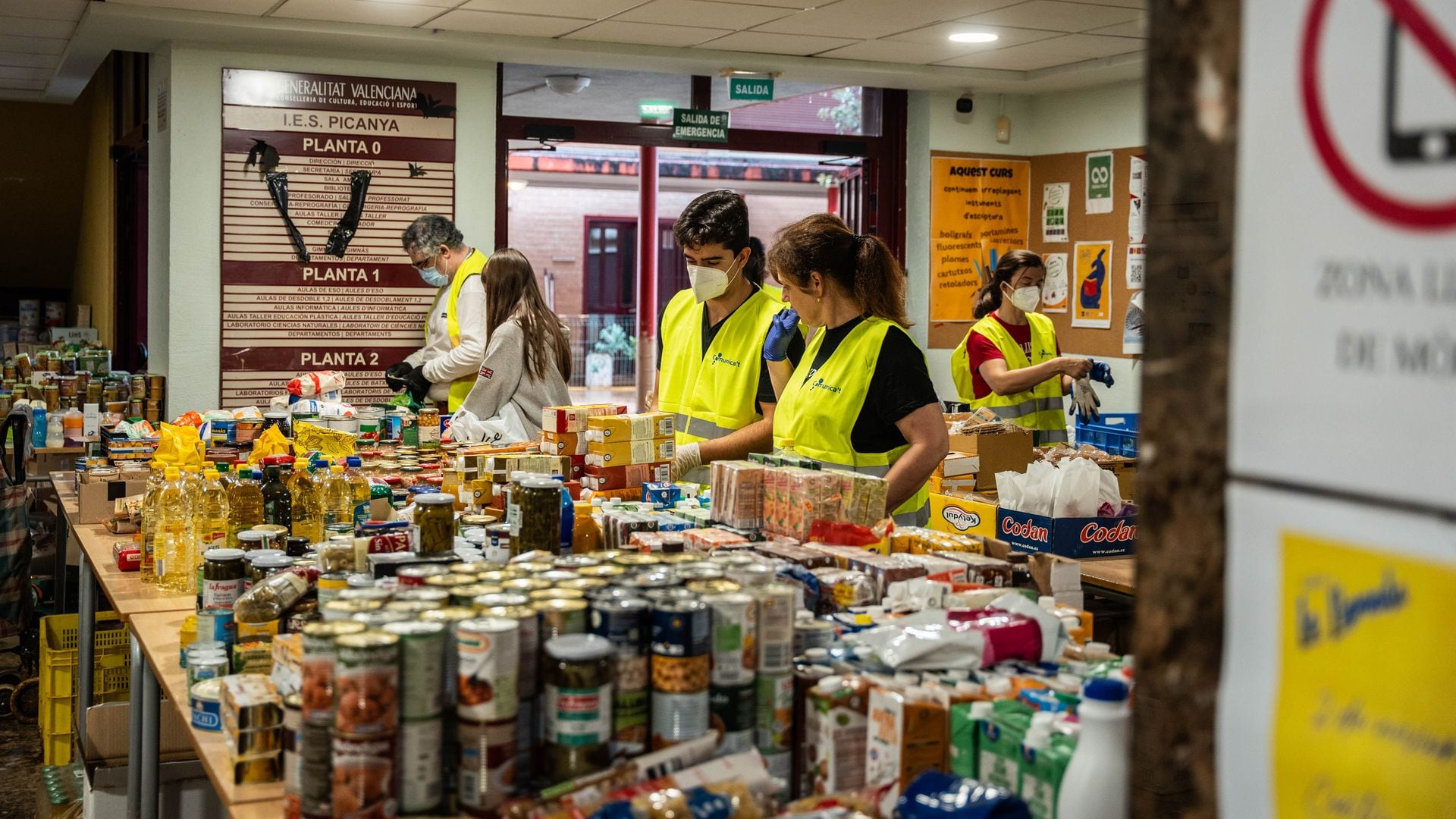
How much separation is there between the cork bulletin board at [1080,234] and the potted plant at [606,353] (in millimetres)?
9311

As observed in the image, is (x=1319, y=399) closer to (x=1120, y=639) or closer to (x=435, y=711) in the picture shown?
(x=435, y=711)

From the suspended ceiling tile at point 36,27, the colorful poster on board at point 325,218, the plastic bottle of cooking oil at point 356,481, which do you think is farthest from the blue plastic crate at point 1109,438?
the suspended ceiling tile at point 36,27

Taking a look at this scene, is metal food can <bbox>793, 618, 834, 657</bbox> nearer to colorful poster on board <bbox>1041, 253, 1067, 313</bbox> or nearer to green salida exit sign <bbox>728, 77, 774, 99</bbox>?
green salida exit sign <bbox>728, 77, 774, 99</bbox>

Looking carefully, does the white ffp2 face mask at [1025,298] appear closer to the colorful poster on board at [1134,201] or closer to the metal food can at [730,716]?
the colorful poster on board at [1134,201]

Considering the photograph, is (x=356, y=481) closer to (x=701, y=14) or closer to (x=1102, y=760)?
(x=1102, y=760)

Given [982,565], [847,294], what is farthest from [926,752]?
[847,294]

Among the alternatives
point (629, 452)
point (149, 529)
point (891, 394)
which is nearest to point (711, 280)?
point (629, 452)

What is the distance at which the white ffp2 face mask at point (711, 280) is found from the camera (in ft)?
14.7

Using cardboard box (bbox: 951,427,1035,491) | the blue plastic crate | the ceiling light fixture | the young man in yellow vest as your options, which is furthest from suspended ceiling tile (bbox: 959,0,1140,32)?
the young man in yellow vest

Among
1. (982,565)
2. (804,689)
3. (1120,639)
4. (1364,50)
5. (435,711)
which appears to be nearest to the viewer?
(1364,50)

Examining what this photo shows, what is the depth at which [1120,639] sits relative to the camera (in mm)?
3510

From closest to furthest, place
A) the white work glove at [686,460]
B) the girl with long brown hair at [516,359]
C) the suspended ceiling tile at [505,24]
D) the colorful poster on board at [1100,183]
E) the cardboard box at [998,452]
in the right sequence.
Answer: the white work glove at [686,460]
the cardboard box at [998,452]
the girl with long brown hair at [516,359]
the suspended ceiling tile at [505,24]
the colorful poster on board at [1100,183]

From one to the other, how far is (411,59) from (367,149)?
0.57 m

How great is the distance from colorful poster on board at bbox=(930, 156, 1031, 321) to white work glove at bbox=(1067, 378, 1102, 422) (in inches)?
105
